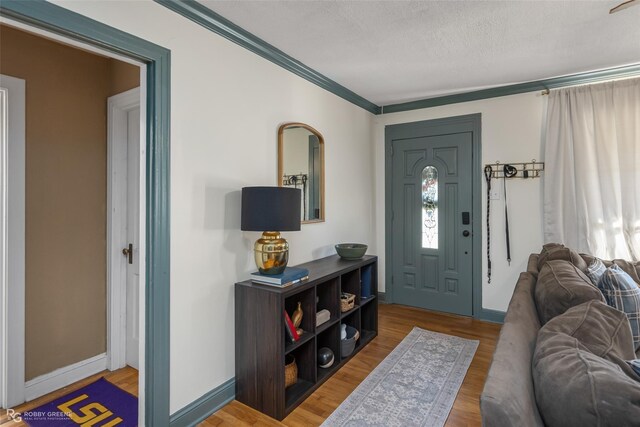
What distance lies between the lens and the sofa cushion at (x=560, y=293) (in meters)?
1.45

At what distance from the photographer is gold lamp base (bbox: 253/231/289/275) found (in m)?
2.15

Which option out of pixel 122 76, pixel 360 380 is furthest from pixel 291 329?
pixel 122 76

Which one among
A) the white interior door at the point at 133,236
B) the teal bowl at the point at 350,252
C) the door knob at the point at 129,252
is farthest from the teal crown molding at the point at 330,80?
the door knob at the point at 129,252

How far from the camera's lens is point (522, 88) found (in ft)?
11.1

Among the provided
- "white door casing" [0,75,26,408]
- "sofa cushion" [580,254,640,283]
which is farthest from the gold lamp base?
"sofa cushion" [580,254,640,283]

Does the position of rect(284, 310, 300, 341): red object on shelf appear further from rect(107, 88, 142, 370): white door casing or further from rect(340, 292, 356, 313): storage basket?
rect(107, 88, 142, 370): white door casing

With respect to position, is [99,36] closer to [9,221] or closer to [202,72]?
[202,72]

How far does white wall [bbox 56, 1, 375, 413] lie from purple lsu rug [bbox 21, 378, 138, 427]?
472 mm

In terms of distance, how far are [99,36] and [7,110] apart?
3.39ft

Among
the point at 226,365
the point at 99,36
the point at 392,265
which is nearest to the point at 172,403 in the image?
the point at 226,365

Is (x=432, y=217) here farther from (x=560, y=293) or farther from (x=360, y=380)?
(x=560, y=293)

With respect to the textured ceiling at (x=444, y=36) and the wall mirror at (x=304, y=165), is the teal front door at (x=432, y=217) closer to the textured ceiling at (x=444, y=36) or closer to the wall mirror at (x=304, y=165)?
the textured ceiling at (x=444, y=36)

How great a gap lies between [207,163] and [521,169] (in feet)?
10.2

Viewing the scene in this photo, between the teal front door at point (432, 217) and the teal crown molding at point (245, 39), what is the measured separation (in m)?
1.21
